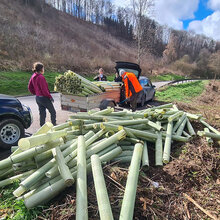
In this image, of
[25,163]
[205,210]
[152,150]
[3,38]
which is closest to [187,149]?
[152,150]

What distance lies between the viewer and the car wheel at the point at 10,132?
4.38 meters

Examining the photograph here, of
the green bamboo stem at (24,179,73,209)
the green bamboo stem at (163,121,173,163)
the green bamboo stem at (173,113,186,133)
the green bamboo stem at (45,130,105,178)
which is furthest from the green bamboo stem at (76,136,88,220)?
the green bamboo stem at (173,113,186,133)

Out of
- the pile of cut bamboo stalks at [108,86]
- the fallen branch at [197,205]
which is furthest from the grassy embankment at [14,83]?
the fallen branch at [197,205]

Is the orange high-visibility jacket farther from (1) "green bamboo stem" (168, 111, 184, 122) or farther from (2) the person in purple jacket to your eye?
(2) the person in purple jacket

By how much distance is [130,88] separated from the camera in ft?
23.8

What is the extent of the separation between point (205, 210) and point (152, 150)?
6.11 ft

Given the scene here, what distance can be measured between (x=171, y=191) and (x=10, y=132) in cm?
419

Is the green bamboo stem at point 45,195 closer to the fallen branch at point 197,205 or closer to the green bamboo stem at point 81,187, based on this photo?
the green bamboo stem at point 81,187

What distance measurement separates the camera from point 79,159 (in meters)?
2.83

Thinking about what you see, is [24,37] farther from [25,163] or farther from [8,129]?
[25,163]

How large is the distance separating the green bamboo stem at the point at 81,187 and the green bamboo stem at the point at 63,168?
0.44ft

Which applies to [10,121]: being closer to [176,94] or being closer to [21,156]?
[21,156]

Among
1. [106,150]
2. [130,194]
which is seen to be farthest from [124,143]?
[130,194]

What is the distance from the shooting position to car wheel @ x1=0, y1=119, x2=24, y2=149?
4.38 metres
